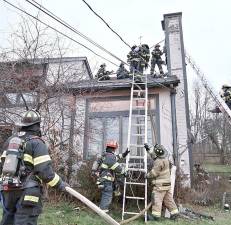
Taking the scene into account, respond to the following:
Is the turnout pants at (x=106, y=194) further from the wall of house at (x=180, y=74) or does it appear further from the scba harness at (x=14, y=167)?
the scba harness at (x=14, y=167)

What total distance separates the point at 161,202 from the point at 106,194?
Answer: 1287mm

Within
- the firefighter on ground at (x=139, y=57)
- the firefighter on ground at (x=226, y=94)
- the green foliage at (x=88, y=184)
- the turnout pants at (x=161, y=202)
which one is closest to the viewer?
the turnout pants at (x=161, y=202)

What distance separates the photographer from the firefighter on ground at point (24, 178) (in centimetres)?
385

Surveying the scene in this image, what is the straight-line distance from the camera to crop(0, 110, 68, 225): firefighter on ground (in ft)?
12.6

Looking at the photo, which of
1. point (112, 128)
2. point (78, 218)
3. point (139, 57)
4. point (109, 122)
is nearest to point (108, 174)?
point (78, 218)

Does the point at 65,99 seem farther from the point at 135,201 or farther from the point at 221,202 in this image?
the point at 221,202

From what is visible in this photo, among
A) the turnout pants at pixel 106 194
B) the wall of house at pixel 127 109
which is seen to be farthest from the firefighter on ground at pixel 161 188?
the wall of house at pixel 127 109

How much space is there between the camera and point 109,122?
10.6 m

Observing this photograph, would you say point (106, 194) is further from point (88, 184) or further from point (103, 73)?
point (103, 73)

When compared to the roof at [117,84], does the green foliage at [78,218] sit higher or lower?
lower

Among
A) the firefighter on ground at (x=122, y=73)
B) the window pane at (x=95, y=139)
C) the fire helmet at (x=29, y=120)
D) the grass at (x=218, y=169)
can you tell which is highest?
the firefighter on ground at (x=122, y=73)

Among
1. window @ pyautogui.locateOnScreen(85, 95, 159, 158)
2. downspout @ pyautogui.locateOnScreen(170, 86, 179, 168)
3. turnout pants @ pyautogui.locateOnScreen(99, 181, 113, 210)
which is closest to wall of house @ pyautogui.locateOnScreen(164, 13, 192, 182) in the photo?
downspout @ pyautogui.locateOnScreen(170, 86, 179, 168)

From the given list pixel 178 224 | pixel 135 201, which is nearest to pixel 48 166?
pixel 178 224

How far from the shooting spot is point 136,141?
33.1 ft
